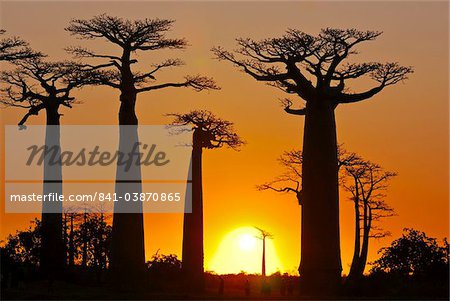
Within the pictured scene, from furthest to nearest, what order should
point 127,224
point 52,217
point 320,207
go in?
point 52,217 < point 127,224 < point 320,207

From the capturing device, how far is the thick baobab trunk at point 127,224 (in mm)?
38000

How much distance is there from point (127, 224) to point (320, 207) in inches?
244

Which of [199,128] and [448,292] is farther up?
[199,128]

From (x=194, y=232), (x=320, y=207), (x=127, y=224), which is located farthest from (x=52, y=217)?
(x=320, y=207)

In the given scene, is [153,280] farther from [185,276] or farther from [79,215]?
[79,215]

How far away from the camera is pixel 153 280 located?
4122cm

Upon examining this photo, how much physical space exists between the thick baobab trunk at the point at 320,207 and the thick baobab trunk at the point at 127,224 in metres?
5.36

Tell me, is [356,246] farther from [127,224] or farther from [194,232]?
[127,224]

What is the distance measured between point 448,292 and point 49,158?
A: 1302 cm

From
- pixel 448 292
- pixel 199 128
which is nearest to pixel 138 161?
pixel 199 128

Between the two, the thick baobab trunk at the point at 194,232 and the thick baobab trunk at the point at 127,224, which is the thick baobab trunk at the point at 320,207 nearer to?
the thick baobab trunk at the point at 127,224

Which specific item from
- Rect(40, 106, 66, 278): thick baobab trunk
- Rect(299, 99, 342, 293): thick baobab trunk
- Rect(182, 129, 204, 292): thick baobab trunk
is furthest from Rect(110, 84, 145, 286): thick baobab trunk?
Rect(182, 129, 204, 292): thick baobab trunk

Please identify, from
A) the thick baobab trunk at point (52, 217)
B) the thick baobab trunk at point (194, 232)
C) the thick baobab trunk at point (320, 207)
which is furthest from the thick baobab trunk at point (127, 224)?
the thick baobab trunk at point (194, 232)

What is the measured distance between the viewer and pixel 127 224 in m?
38.1
